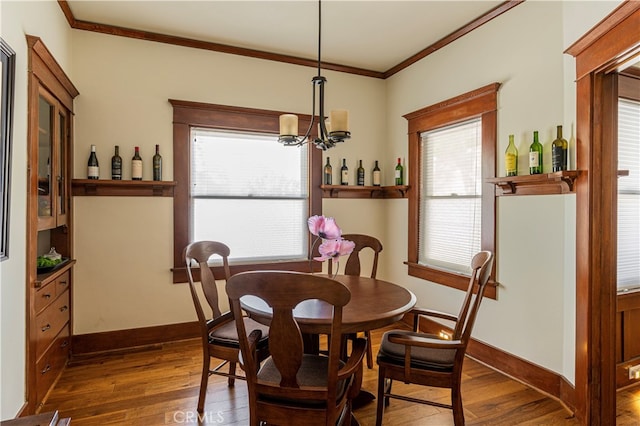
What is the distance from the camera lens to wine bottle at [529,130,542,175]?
2.57 metres

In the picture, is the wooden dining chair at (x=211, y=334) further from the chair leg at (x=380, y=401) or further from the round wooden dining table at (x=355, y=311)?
the chair leg at (x=380, y=401)

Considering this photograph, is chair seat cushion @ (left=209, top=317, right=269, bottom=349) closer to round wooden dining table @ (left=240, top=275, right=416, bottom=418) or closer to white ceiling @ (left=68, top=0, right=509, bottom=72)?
round wooden dining table @ (left=240, top=275, right=416, bottom=418)

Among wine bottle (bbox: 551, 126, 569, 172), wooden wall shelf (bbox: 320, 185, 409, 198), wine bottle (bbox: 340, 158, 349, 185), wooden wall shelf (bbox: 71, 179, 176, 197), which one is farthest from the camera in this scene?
wine bottle (bbox: 340, 158, 349, 185)

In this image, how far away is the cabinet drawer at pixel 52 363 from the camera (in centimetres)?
240

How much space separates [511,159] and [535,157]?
0.20 m

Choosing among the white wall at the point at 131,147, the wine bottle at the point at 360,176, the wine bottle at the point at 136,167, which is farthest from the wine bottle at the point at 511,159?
the wine bottle at the point at 136,167

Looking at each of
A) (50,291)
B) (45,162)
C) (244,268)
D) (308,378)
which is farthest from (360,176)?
(50,291)

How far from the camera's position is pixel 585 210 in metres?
2.23

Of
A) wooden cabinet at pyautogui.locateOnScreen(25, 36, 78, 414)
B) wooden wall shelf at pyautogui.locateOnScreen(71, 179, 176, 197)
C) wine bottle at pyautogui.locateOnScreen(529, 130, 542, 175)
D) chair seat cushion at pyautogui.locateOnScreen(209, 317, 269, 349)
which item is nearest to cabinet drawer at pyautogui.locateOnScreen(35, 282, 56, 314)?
wooden cabinet at pyautogui.locateOnScreen(25, 36, 78, 414)

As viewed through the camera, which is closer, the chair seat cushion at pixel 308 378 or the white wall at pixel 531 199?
the chair seat cushion at pixel 308 378

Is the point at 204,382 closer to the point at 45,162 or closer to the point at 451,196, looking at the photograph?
the point at 45,162

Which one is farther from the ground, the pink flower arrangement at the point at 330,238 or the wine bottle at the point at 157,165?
the wine bottle at the point at 157,165

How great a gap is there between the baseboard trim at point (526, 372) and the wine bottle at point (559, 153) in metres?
1.42

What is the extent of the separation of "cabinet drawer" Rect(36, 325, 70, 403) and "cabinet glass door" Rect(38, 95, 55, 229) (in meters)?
0.91
